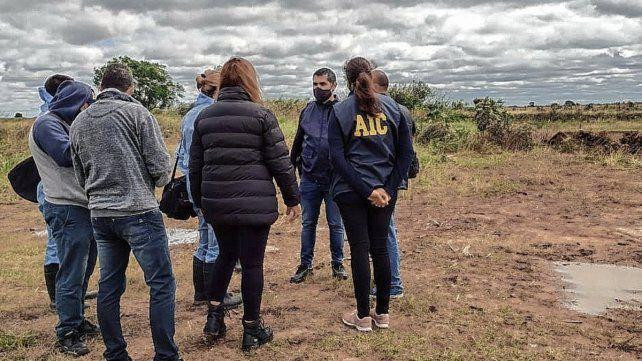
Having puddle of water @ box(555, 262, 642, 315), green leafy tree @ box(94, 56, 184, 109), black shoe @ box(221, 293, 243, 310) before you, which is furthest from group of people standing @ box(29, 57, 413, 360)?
green leafy tree @ box(94, 56, 184, 109)

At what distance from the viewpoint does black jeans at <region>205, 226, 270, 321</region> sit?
3436 millimetres

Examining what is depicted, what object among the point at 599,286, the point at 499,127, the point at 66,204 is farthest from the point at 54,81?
the point at 499,127

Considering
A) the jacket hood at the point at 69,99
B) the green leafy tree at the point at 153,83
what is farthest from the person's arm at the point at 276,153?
the green leafy tree at the point at 153,83

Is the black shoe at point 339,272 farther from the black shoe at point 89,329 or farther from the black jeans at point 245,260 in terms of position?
the black shoe at point 89,329

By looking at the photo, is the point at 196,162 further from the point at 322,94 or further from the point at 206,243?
the point at 322,94

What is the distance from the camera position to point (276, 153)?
3398mm

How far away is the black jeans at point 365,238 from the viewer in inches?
149

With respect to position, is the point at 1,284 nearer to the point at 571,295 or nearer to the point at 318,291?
the point at 318,291

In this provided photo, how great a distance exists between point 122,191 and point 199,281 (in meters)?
1.72

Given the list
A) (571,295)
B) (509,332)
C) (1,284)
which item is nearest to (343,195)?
(509,332)

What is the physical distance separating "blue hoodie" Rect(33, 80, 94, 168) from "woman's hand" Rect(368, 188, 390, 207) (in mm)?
1948

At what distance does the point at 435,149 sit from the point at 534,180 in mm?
5725

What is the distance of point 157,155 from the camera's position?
3.18 m

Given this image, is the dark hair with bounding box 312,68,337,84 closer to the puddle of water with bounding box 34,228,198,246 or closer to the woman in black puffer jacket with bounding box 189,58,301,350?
the woman in black puffer jacket with bounding box 189,58,301,350
